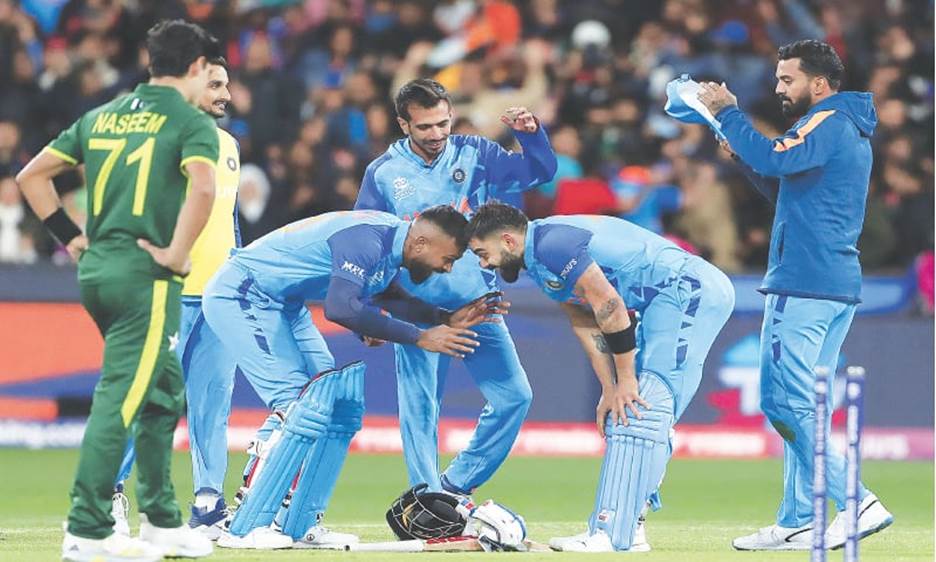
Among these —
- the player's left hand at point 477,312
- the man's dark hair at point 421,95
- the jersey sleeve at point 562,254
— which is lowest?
the player's left hand at point 477,312

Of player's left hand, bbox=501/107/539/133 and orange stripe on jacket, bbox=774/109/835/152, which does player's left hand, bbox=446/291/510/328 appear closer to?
player's left hand, bbox=501/107/539/133

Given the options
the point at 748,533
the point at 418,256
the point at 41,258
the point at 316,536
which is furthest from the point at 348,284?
the point at 41,258

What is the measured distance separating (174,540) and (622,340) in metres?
2.44

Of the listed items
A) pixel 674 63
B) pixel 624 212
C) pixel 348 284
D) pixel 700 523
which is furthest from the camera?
pixel 674 63

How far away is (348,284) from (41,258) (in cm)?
816

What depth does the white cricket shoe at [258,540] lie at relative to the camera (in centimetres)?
909

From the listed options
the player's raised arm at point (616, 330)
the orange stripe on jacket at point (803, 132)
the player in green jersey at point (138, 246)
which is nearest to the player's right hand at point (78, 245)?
the player in green jersey at point (138, 246)

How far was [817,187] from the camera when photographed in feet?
31.1

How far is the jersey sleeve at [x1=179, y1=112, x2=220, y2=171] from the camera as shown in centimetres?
772

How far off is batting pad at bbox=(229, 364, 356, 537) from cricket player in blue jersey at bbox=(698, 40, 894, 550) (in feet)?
7.63

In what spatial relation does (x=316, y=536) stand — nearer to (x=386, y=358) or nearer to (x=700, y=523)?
(x=700, y=523)

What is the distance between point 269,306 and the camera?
9727mm

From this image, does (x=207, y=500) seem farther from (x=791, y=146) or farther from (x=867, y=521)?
(x=791, y=146)

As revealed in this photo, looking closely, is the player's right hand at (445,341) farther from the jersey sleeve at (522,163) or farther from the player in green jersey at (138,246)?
the jersey sleeve at (522,163)
